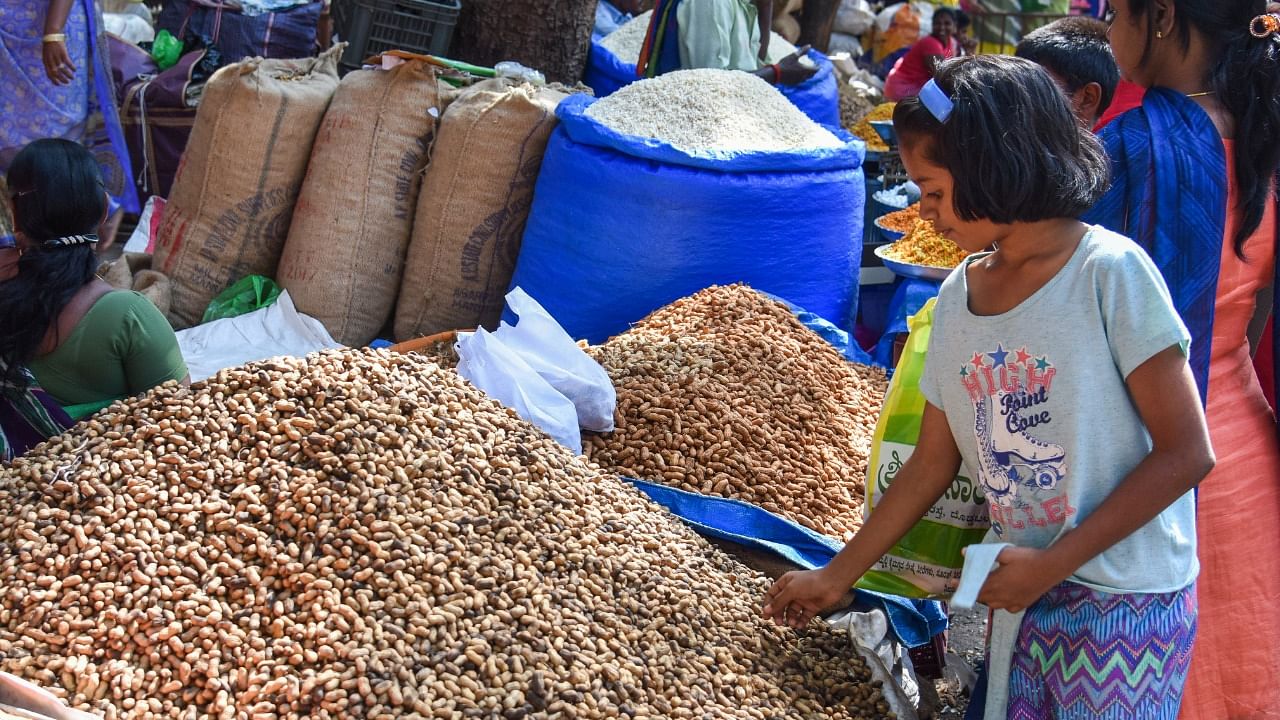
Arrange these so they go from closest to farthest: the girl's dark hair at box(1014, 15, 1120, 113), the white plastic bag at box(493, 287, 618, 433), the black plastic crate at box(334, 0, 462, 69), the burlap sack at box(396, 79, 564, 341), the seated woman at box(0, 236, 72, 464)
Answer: the seated woman at box(0, 236, 72, 464) < the girl's dark hair at box(1014, 15, 1120, 113) < the white plastic bag at box(493, 287, 618, 433) < the burlap sack at box(396, 79, 564, 341) < the black plastic crate at box(334, 0, 462, 69)

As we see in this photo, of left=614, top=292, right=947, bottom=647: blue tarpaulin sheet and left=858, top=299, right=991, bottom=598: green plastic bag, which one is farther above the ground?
left=858, top=299, right=991, bottom=598: green plastic bag

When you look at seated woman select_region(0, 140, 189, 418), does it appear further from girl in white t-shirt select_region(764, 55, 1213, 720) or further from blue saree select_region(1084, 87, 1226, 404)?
blue saree select_region(1084, 87, 1226, 404)

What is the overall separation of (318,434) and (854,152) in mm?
2004

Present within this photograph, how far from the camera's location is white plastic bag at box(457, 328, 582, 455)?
2.40 meters

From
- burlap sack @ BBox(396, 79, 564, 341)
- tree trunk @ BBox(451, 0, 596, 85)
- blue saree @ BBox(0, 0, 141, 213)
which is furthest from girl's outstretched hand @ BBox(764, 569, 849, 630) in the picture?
blue saree @ BBox(0, 0, 141, 213)

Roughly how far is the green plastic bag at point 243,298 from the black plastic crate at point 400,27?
131 centimetres

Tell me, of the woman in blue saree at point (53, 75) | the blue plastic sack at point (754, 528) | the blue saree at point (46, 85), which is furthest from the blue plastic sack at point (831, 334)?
the blue saree at point (46, 85)

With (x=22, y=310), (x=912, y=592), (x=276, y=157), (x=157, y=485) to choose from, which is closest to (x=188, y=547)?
(x=157, y=485)

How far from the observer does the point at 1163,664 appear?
1.40 metres

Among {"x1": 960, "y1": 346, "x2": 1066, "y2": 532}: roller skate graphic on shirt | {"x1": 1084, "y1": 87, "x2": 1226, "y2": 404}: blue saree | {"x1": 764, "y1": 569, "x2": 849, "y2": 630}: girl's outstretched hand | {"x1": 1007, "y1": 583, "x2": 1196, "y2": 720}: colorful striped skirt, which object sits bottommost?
{"x1": 764, "y1": 569, "x2": 849, "y2": 630}: girl's outstretched hand

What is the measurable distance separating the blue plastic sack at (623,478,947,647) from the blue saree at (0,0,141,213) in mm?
2746

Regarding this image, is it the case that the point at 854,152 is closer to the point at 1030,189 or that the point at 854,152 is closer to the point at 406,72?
the point at 406,72

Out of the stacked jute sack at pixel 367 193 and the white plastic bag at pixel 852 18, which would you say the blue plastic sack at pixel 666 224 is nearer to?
the stacked jute sack at pixel 367 193

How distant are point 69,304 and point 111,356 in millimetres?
124
